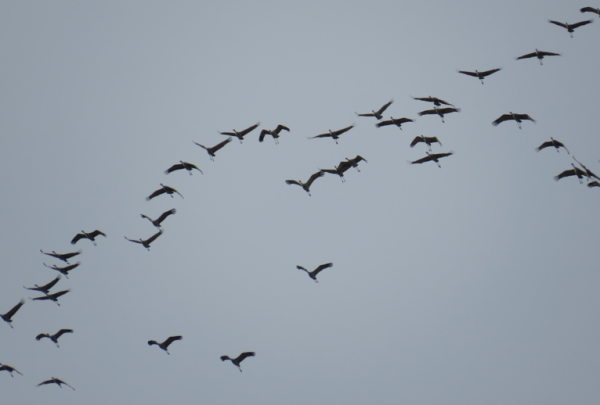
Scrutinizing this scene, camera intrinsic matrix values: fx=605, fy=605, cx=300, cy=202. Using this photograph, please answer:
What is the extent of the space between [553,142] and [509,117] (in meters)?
4.75

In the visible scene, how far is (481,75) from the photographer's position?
189 feet

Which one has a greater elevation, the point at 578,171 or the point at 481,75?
the point at 481,75

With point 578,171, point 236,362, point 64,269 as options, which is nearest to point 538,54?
point 578,171

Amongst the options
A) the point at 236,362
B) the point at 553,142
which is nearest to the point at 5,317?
the point at 236,362

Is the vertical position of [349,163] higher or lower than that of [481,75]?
lower

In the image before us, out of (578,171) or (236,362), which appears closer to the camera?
(578,171)

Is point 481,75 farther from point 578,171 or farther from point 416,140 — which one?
point 578,171

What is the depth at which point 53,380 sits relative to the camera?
58.6 meters

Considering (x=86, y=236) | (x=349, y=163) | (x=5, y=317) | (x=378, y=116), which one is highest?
(x=378, y=116)

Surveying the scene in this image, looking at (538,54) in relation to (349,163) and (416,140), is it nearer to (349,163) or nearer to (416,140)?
(416,140)

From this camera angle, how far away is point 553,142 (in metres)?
57.2

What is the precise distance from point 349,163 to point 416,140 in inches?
272

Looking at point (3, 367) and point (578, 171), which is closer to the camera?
point (578, 171)

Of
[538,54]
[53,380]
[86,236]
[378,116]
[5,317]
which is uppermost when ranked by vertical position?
[538,54]
